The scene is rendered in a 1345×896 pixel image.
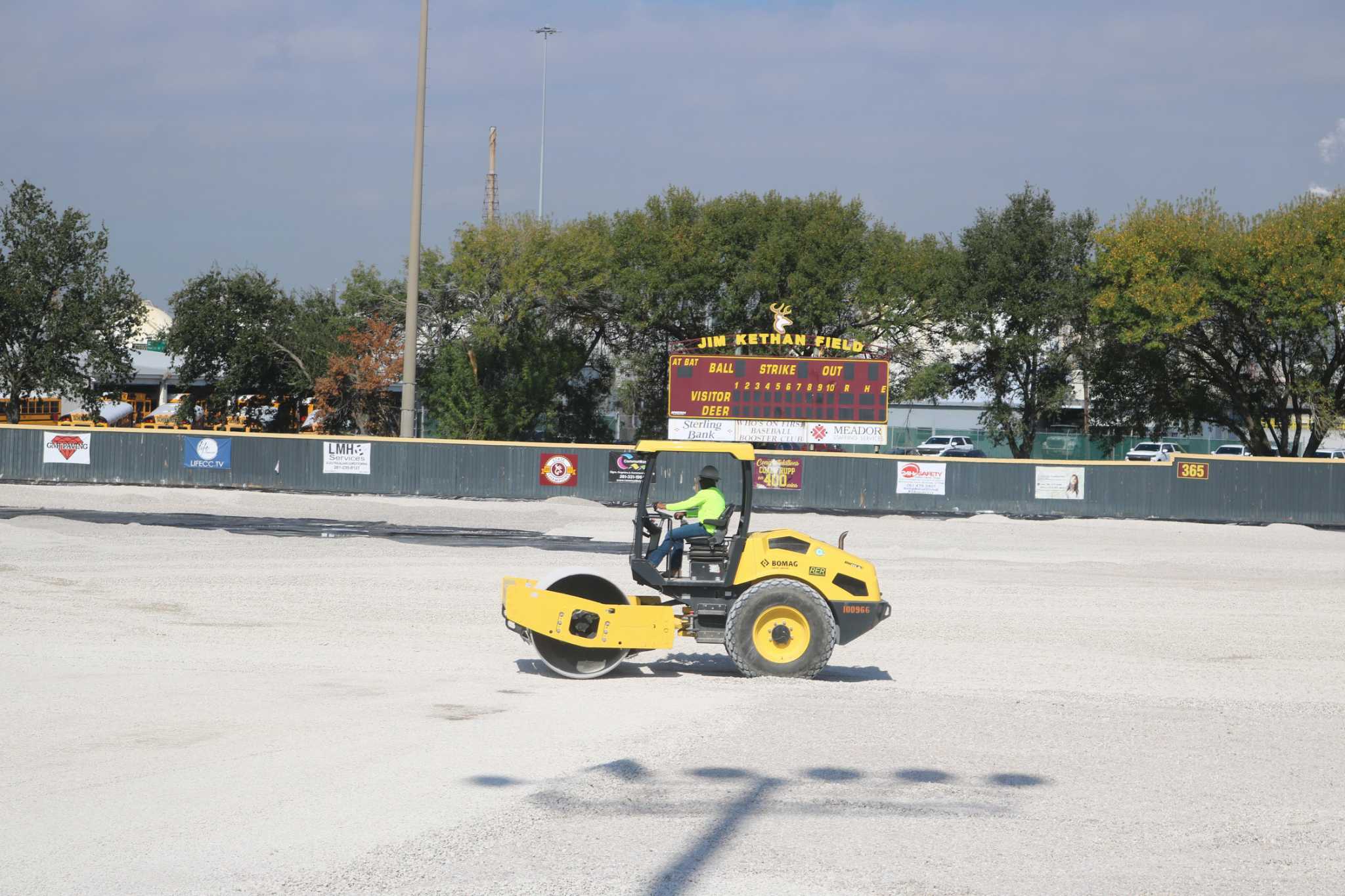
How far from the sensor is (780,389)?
34.6 meters

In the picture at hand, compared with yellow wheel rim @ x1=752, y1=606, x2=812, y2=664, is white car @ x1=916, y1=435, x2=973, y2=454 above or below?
above

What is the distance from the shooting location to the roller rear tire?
11.0 meters

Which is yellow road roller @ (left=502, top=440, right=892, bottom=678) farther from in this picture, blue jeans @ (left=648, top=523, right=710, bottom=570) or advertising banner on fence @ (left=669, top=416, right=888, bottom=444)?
advertising banner on fence @ (left=669, top=416, right=888, bottom=444)

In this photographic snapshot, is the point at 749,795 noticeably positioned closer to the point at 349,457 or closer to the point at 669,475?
the point at 669,475

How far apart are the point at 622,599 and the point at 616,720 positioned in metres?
2.08

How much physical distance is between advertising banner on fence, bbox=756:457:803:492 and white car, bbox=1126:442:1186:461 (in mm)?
28574

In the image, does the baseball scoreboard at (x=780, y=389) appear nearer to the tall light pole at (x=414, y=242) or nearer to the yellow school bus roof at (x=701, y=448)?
the tall light pole at (x=414, y=242)

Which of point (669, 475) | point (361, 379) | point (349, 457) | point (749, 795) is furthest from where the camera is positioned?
point (361, 379)

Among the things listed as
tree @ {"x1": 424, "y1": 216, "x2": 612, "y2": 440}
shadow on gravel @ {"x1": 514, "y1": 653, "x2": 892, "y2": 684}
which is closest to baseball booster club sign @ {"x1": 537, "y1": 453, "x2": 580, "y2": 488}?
tree @ {"x1": 424, "y1": 216, "x2": 612, "y2": 440}

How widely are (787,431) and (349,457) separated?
13374 millimetres

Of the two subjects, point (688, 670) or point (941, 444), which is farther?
point (941, 444)

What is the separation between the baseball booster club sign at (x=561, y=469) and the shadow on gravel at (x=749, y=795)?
29.1 meters

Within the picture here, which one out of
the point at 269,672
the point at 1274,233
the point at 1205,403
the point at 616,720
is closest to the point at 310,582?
the point at 269,672

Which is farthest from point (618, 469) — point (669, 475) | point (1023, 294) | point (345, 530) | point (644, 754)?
point (644, 754)
